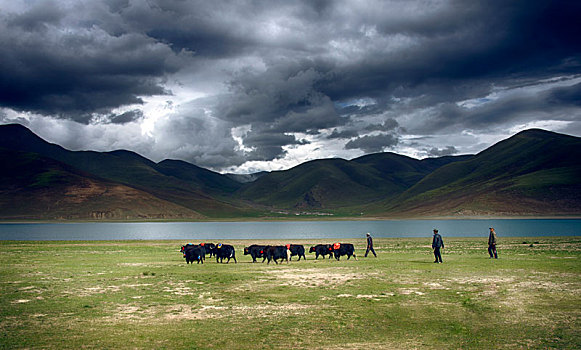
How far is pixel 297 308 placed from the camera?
18688 millimetres

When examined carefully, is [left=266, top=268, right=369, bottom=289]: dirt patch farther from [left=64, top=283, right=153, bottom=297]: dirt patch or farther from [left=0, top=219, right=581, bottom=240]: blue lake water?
[left=0, top=219, right=581, bottom=240]: blue lake water

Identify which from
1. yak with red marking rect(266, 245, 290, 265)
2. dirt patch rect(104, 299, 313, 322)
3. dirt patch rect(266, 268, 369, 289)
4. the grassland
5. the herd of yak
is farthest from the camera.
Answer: the herd of yak

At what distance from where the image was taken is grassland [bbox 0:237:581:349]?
46.4 ft

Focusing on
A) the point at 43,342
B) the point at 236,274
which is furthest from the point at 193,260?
the point at 43,342

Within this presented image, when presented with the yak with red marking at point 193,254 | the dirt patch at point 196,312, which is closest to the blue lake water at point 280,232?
the yak with red marking at point 193,254

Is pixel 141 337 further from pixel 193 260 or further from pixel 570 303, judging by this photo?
pixel 193 260

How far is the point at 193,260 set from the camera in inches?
1469

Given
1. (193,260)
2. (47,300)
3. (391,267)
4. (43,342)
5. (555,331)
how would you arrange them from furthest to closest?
(193,260), (391,267), (47,300), (555,331), (43,342)

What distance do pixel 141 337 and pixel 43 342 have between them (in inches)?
113

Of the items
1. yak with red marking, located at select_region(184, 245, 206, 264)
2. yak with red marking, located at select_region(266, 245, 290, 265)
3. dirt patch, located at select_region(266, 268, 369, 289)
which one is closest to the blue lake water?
yak with red marking, located at select_region(184, 245, 206, 264)

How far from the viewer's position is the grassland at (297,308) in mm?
14148

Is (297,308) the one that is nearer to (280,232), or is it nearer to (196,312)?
(196,312)

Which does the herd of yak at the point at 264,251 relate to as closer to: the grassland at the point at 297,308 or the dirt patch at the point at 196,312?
the grassland at the point at 297,308

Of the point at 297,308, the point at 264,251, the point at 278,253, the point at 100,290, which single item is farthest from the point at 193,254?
the point at 297,308
